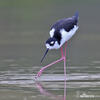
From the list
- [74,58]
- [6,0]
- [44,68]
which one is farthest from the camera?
[6,0]

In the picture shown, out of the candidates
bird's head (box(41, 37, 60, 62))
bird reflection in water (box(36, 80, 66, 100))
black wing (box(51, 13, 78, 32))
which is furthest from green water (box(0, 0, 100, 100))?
black wing (box(51, 13, 78, 32))

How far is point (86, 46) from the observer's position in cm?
1514

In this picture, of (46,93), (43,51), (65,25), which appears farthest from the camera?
(43,51)

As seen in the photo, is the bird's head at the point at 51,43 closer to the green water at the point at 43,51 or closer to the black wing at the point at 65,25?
the black wing at the point at 65,25

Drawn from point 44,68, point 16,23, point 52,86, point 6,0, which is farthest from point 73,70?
point 6,0

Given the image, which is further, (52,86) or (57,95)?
(52,86)

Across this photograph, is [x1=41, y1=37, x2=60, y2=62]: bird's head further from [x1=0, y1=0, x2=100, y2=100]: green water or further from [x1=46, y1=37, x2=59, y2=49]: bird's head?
[x1=0, y1=0, x2=100, y2=100]: green water

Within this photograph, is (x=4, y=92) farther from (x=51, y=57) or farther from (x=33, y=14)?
(x=33, y=14)

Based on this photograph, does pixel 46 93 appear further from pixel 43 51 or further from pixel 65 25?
pixel 43 51

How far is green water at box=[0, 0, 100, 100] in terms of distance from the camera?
9.96m

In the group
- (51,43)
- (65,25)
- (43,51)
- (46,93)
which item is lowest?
(46,93)

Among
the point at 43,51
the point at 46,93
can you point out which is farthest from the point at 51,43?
the point at 43,51

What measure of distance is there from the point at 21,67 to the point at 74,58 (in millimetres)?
1708

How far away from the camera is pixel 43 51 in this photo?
47.3ft
